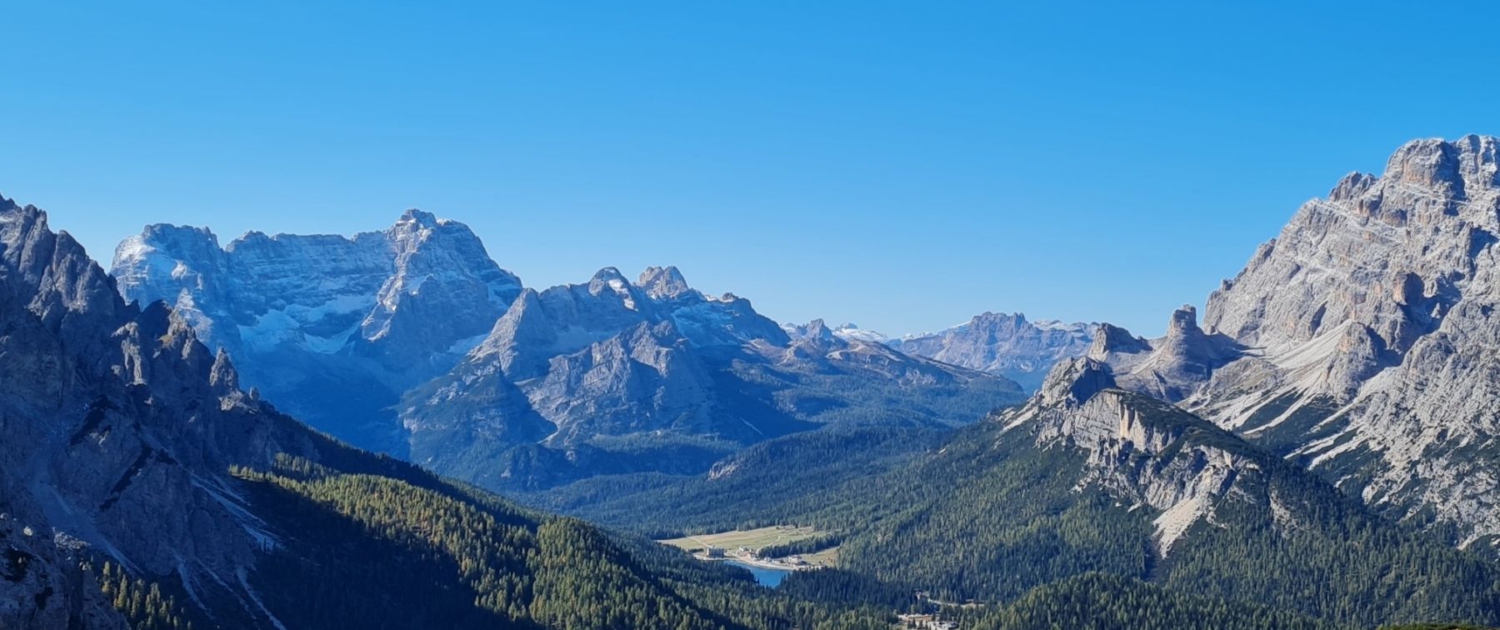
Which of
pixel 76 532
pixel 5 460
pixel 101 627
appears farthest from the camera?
pixel 76 532

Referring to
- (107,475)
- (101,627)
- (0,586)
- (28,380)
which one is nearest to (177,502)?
(107,475)

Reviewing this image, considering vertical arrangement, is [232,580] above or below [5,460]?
below

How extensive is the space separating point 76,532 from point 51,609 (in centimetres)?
6788

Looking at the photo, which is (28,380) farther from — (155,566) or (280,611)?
(280,611)

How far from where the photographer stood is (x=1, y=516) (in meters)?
118

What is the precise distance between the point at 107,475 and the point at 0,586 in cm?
8167

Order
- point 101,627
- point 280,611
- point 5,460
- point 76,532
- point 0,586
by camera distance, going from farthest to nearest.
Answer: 1. point 280,611
2. point 76,532
3. point 5,460
4. point 101,627
5. point 0,586

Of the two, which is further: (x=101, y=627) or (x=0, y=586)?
(x=101, y=627)

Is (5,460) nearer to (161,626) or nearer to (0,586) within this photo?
(161,626)

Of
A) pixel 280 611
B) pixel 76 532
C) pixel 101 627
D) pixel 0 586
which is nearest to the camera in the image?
pixel 0 586

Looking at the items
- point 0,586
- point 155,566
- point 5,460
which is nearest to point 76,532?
point 155,566

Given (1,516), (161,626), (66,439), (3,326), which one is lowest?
(161,626)

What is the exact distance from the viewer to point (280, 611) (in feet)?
637

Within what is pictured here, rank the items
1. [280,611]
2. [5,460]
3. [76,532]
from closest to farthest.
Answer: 1. [5,460]
2. [76,532]
3. [280,611]
